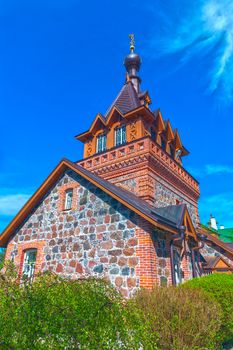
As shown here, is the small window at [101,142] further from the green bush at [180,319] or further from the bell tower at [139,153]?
the green bush at [180,319]

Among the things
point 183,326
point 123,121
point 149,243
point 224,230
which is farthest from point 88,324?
point 224,230

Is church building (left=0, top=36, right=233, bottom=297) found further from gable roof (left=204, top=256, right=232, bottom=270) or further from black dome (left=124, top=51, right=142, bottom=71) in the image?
black dome (left=124, top=51, right=142, bottom=71)

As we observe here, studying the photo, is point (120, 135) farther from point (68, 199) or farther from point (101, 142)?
point (68, 199)

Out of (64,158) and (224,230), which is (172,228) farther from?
(224,230)

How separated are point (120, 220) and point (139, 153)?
5.60 metres

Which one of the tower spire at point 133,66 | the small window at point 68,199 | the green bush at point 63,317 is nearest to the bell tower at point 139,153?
the tower spire at point 133,66

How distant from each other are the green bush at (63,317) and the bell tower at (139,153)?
10.1 meters

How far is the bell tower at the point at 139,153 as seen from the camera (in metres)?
14.4

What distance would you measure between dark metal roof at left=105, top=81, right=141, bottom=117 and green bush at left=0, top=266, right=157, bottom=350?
1556cm

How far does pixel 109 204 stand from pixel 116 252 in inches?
71.3

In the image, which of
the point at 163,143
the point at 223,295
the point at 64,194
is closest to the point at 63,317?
the point at 223,295

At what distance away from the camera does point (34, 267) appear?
39.9ft

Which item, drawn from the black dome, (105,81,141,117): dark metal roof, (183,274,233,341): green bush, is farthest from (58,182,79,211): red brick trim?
the black dome

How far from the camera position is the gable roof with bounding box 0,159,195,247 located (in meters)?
9.01
